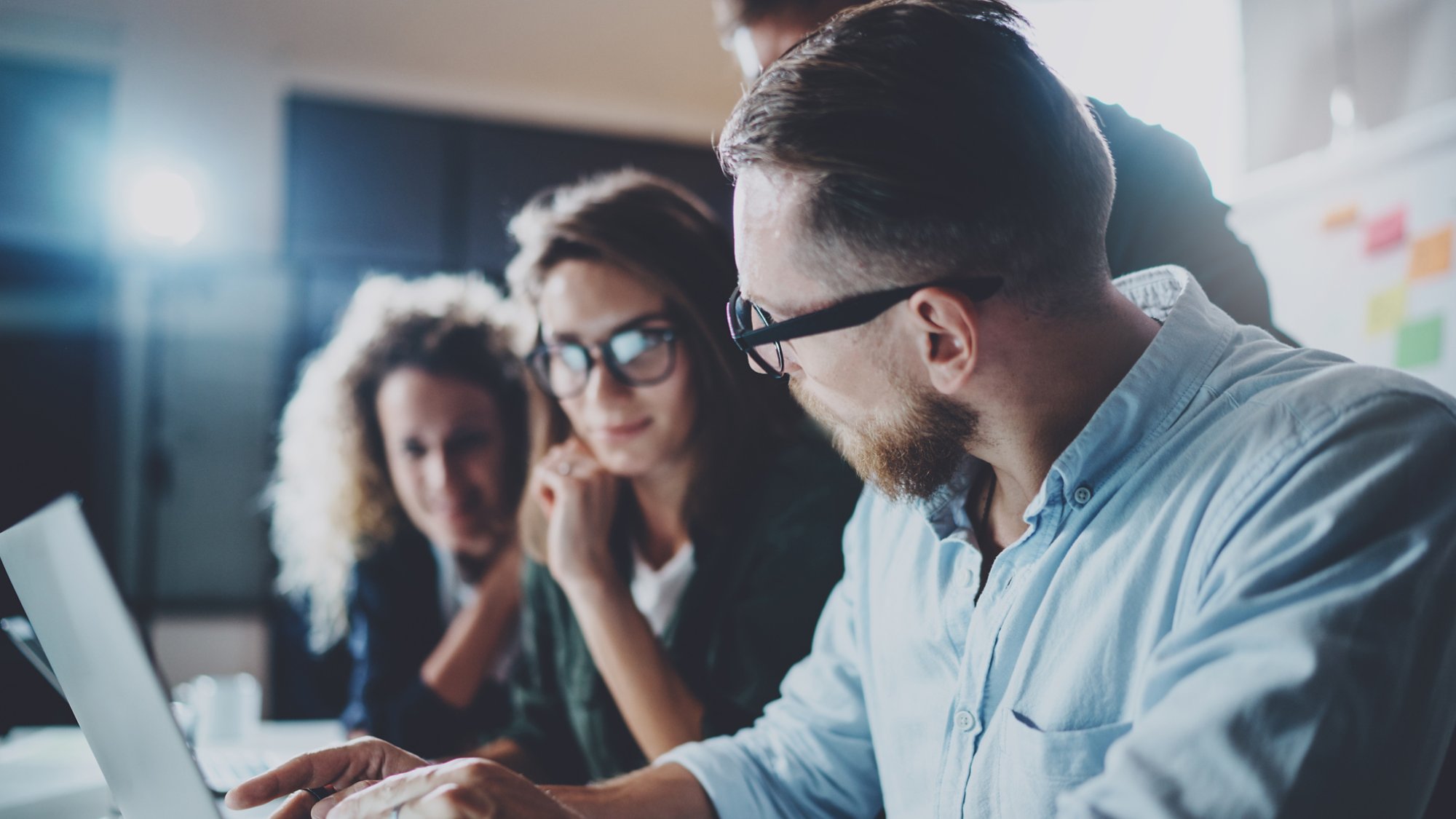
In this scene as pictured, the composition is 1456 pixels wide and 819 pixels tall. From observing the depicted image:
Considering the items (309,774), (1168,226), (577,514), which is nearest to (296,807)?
(309,774)

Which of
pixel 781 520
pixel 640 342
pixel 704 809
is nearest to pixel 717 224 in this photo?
pixel 640 342

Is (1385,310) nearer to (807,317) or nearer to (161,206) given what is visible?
(807,317)

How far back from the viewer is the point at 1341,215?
2059 mm

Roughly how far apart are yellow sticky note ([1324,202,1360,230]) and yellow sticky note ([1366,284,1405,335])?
0.55ft

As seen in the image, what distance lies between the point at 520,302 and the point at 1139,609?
129 cm

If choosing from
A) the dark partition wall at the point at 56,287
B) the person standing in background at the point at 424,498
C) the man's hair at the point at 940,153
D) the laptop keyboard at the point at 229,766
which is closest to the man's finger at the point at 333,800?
the laptop keyboard at the point at 229,766

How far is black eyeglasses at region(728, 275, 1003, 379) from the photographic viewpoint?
854 millimetres

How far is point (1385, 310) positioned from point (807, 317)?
1.60 meters

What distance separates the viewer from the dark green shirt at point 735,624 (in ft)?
4.58

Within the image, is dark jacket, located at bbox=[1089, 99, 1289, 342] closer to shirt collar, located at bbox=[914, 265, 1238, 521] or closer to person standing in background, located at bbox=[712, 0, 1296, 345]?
person standing in background, located at bbox=[712, 0, 1296, 345]

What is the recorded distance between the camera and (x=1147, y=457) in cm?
81

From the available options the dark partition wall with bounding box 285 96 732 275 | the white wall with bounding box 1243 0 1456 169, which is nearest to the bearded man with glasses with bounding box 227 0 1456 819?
the white wall with bounding box 1243 0 1456 169

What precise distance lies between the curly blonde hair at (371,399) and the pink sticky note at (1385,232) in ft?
5.97

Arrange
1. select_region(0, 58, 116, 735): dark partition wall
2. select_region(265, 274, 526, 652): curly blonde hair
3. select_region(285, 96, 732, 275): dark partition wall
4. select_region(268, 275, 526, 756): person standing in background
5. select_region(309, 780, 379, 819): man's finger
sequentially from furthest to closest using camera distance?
select_region(285, 96, 732, 275): dark partition wall
select_region(0, 58, 116, 735): dark partition wall
select_region(265, 274, 526, 652): curly blonde hair
select_region(268, 275, 526, 756): person standing in background
select_region(309, 780, 379, 819): man's finger
